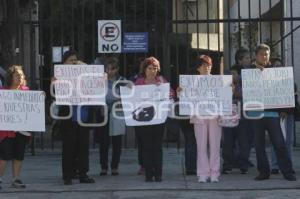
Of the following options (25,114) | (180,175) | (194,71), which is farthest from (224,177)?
(25,114)

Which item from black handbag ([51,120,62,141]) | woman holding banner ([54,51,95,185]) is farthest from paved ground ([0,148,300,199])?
black handbag ([51,120,62,141])

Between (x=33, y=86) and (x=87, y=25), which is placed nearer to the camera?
(x=33, y=86)

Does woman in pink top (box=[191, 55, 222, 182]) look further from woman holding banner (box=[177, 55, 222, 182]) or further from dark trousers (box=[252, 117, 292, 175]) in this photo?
dark trousers (box=[252, 117, 292, 175])

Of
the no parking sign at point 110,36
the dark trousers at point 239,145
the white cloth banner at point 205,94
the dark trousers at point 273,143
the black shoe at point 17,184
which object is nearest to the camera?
the black shoe at point 17,184

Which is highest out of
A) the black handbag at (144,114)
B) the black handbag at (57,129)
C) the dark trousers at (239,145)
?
the black handbag at (144,114)

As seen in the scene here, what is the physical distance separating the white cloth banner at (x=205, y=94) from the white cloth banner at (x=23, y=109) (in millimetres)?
2023

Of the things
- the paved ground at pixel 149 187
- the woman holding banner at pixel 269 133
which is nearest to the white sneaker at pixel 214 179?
the paved ground at pixel 149 187

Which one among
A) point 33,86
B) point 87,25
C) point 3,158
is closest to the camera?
point 3,158

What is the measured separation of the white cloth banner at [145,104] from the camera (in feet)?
31.0

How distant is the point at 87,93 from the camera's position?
31.5 feet

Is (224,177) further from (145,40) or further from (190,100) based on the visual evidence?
(145,40)

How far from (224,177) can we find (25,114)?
305cm

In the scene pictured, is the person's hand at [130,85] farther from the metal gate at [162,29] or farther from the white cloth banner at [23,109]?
the metal gate at [162,29]

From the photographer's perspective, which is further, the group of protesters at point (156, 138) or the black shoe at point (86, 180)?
the black shoe at point (86, 180)
